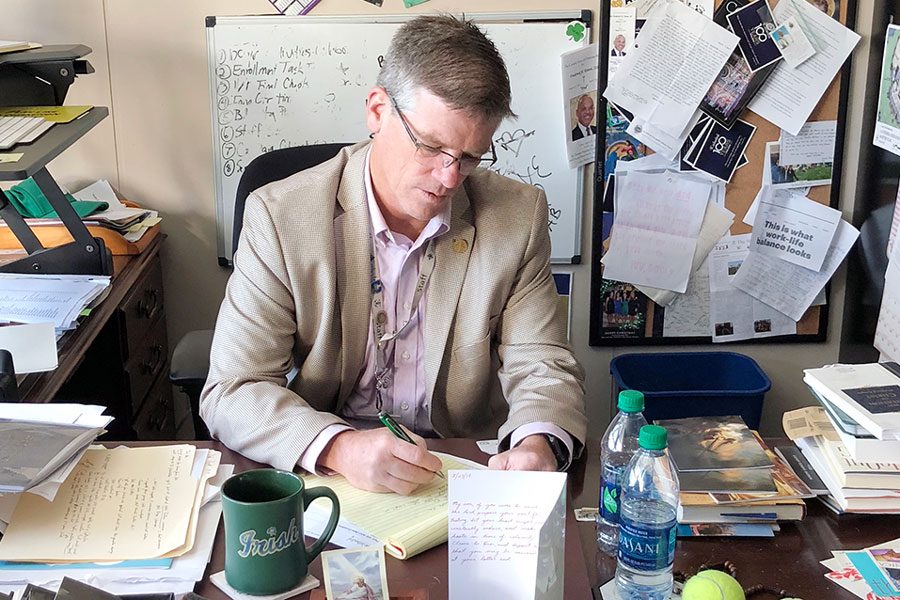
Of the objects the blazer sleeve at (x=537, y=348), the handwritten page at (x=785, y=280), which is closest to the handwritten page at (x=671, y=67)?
the handwritten page at (x=785, y=280)

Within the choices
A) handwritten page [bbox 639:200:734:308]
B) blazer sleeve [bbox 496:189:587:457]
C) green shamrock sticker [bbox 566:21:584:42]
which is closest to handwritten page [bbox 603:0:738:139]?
green shamrock sticker [bbox 566:21:584:42]

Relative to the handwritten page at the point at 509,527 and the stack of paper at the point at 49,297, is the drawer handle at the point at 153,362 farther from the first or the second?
the handwritten page at the point at 509,527

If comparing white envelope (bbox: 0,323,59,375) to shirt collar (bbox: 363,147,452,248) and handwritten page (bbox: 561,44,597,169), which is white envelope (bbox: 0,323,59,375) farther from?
handwritten page (bbox: 561,44,597,169)

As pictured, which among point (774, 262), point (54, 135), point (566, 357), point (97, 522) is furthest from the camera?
point (774, 262)

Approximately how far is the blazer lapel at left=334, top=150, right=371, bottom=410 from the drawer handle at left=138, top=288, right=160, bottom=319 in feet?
2.92

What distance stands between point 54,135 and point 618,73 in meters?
1.44

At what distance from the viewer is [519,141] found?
8.49 feet

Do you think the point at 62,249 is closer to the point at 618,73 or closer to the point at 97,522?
the point at 97,522

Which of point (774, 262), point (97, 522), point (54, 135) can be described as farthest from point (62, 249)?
point (774, 262)

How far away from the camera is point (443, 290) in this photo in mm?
1602

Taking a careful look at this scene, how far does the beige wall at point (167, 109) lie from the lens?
2.47m

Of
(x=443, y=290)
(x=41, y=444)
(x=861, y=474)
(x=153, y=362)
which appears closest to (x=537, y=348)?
(x=443, y=290)

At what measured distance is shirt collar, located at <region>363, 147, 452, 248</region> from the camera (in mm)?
1581

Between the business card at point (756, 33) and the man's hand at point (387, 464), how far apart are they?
1.77m
